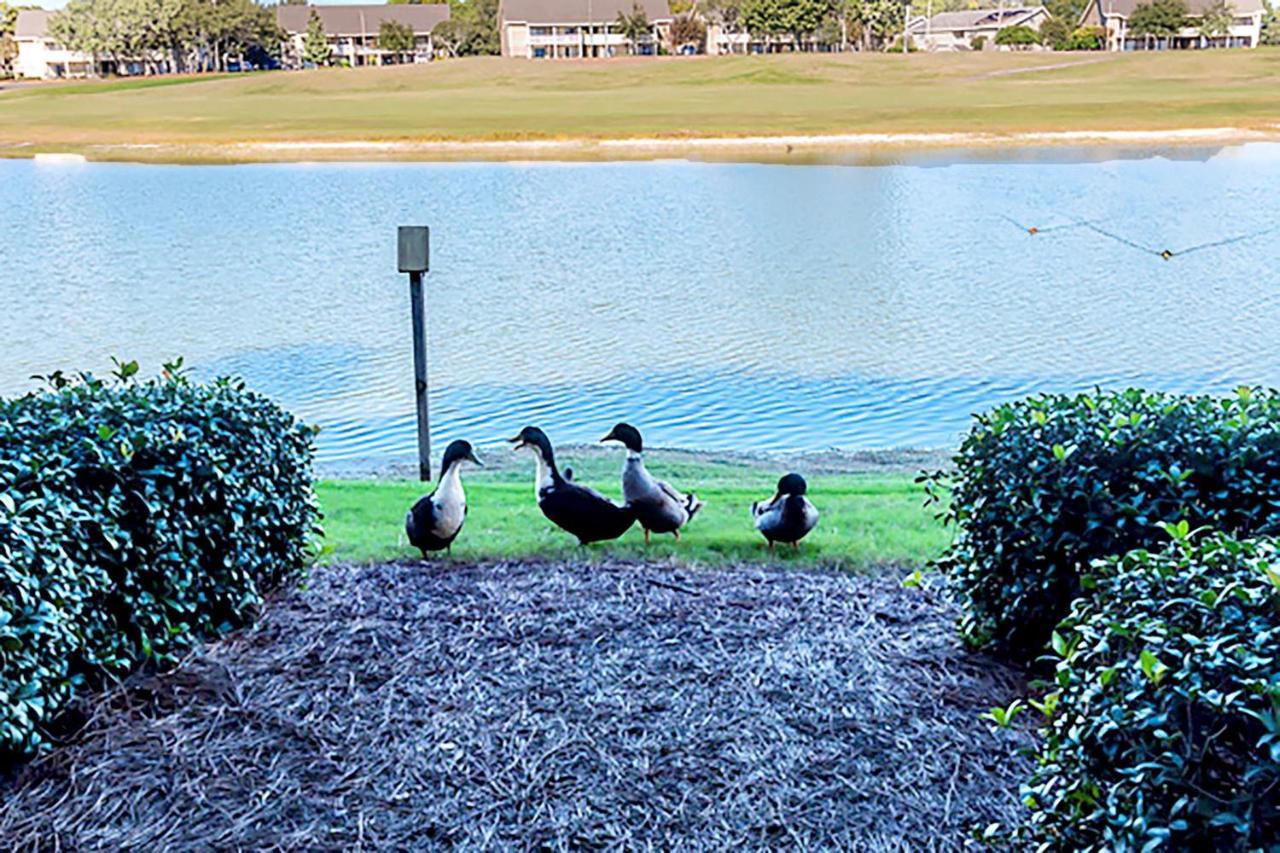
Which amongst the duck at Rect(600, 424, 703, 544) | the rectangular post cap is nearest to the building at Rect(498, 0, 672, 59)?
the rectangular post cap

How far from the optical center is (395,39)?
99875mm

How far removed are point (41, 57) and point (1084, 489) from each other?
11344 centimetres

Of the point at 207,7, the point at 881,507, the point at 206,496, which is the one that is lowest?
the point at 881,507

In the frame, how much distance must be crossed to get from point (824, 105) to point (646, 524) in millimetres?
52234

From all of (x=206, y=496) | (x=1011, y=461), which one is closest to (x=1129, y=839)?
(x=1011, y=461)

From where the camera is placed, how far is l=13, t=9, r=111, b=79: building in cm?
9975

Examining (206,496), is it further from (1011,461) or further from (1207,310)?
(1207,310)

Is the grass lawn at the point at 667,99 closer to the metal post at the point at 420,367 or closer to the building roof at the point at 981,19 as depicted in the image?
the building roof at the point at 981,19

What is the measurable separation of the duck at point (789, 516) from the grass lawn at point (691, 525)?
11cm

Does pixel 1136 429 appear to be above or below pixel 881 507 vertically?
above

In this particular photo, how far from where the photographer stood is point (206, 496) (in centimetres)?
458

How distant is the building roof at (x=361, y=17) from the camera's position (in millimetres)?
109250

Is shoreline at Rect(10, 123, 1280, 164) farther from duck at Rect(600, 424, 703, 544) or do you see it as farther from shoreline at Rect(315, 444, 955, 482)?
duck at Rect(600, 424, 703, 544)

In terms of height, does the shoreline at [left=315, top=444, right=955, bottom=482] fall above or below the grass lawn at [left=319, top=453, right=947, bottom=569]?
below
